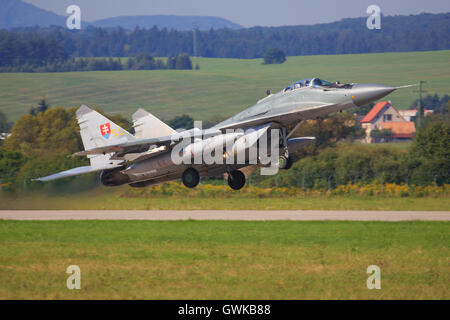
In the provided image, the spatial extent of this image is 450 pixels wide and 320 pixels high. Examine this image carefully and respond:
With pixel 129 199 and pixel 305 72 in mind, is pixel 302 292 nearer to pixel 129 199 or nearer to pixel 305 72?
pixel 129 199

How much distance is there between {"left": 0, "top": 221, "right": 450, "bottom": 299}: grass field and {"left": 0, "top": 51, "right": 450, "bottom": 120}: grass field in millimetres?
52698

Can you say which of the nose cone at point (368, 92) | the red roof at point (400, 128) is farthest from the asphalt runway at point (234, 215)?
the red roof at point (400, 128)

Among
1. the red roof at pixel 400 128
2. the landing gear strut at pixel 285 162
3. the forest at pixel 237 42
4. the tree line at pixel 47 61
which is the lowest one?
the red roof at pixel 400 128

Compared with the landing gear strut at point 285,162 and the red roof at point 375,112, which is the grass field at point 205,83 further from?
the landing gear strut at point 285,162

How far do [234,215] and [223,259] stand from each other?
1222 cm

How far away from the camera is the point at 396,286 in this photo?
51.6 ft

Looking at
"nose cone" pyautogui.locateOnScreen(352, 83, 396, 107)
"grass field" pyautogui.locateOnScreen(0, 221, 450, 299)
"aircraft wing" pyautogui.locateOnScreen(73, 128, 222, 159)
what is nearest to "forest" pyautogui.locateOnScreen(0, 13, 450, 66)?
"grass field" pyautogui.locateOnScreen(0, 221, 450, 299)

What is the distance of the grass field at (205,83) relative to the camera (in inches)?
3457

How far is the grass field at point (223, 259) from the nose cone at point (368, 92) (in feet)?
15.4

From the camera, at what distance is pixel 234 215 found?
31547 mm

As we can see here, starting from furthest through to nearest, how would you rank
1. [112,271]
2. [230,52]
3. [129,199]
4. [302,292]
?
[230,52], [129,199], [112,271], [302,292]

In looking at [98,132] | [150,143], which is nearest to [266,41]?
[98,132]

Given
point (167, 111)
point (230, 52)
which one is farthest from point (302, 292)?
point (230, 52)
